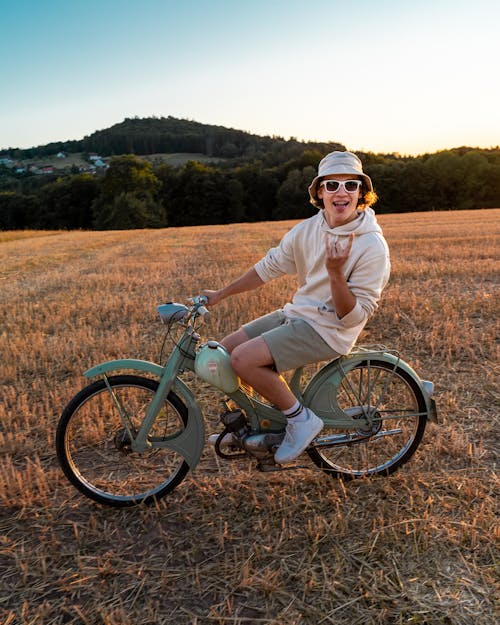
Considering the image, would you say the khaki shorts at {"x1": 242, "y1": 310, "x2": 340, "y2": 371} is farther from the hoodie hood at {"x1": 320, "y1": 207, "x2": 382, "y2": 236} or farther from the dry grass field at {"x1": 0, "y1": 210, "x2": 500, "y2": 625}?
the dry grass field at {"x1": 0, "y1": 210, "x2": 500, "y2": 625}

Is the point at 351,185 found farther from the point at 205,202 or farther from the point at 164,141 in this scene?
the point at 164,141

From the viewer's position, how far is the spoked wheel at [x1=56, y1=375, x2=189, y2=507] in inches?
132

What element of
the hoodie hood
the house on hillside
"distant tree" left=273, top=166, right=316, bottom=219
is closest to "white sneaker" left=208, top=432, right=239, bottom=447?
the hoodie hood

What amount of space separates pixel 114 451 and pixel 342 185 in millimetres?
2833

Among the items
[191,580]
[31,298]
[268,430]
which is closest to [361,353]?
[268,430]

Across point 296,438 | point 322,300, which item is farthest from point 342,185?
point 296,438

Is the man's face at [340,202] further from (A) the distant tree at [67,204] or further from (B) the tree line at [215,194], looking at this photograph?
(A) the distant tree at [67,204]

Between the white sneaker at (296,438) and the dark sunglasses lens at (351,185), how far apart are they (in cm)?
153

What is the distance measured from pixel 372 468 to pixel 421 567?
1.01 meters

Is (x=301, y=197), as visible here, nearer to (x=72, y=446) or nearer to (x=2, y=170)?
(x=72, y=446)

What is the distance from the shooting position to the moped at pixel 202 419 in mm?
3301

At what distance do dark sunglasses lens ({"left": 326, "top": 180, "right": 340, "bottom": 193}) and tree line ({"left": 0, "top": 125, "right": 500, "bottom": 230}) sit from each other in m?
61.4

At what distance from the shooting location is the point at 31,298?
430 inches

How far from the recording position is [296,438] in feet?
10.8
